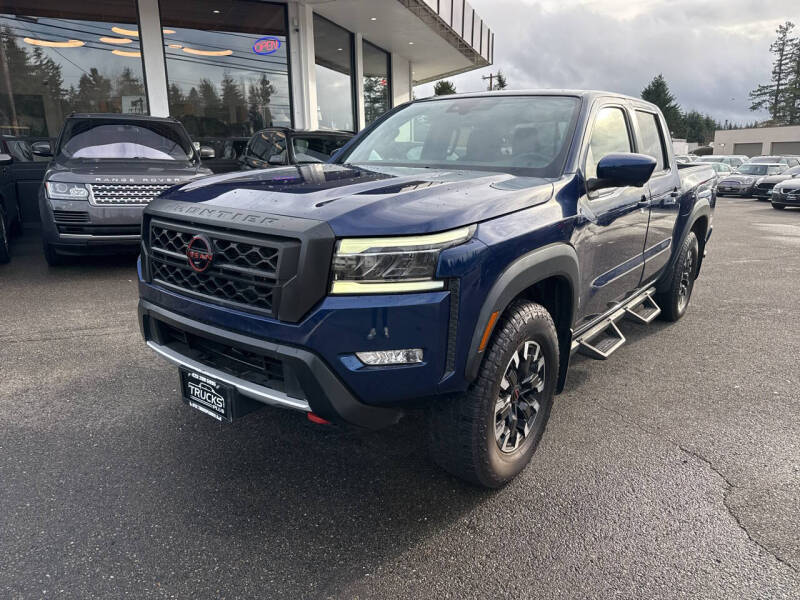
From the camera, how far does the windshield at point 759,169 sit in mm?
23219

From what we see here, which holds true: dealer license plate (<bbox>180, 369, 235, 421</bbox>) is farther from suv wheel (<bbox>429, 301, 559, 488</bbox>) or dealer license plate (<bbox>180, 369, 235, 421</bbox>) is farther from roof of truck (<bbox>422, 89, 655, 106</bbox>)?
roof of truck (<bbox>422, 89, 655, 106</bbox>)

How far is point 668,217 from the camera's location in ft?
14.5

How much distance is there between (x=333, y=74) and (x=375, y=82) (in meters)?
2.89

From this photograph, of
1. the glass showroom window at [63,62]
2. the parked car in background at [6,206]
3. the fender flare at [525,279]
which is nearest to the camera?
the fender flare at [525,279]

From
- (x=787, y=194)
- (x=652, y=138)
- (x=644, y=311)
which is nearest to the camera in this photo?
(x=652, y=138)

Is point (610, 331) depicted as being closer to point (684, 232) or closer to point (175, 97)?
point (684, 232)

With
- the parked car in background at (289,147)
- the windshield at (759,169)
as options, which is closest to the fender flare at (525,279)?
the parked car in background at (289,147)

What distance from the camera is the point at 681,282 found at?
5289 mm

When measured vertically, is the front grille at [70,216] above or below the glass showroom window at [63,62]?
below

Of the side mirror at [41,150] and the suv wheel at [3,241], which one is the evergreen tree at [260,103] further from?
the suv wheel at [3,241]

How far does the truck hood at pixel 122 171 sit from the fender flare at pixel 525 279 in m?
4.51

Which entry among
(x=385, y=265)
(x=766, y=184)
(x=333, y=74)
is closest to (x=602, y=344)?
(x=385, y=265)

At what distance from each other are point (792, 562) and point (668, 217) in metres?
2.83

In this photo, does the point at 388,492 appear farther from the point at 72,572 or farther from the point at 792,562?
the point at 792,562
